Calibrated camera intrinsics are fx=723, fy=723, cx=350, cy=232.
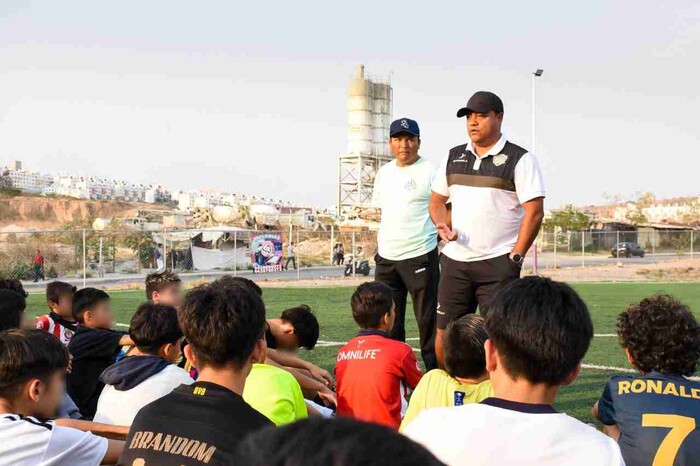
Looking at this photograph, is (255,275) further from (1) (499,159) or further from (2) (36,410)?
(2) (36,410)

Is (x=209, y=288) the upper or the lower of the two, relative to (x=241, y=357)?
upper

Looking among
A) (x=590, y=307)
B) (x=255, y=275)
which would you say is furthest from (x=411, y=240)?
(x=255, y=275)

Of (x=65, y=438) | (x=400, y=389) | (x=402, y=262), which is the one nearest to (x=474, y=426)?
(x=65, y=438)

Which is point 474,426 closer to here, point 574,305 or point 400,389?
point 574,305

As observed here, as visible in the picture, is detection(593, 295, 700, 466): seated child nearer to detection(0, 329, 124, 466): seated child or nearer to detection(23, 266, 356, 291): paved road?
detection(0, 329, 124, 466): seated child

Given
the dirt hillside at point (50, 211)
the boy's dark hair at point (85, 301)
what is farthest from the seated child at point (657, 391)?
the dirt hillside at point (50, 211)

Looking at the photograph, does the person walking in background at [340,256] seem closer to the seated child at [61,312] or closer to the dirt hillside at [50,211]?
the seated child at [61,312]

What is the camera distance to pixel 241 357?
2.70 meters

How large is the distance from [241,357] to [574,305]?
4.00ft

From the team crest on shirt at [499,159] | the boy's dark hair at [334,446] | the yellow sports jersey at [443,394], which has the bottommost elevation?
the yellow sports jersey at [443,394]

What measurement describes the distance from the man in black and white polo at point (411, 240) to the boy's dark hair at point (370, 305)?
60.2 inches

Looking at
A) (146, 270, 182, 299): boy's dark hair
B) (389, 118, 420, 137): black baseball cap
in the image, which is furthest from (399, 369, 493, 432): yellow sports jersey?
(146, 270, 182, 299): boy's dark hair

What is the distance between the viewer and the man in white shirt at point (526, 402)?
6.24 ft

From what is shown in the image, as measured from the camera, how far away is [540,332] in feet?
7.07
